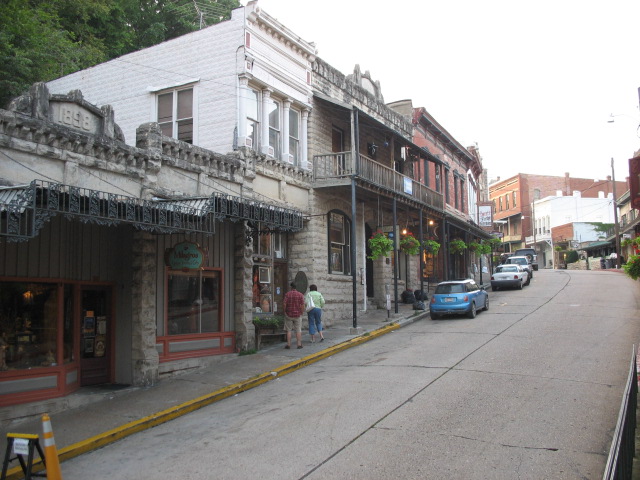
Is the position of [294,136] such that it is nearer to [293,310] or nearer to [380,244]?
[380,244]

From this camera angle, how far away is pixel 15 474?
711 centimetres

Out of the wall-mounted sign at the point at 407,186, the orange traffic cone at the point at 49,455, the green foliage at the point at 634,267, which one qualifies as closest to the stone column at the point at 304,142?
the wall-mounted sign at the point at 407,186

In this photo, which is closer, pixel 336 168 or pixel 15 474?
pixel 15 474

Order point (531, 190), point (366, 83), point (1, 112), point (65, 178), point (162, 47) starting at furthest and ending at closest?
point (531, 190)
point (366, 83)
point (162, 47)
point (65, 178)
point (1, 112)

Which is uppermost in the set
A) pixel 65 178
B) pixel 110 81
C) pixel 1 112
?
pixel 110 81

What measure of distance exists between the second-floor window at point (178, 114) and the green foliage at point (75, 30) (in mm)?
5358

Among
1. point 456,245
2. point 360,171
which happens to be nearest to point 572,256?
point 456,245

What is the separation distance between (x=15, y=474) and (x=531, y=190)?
7217 cm

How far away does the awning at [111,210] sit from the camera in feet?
26.3

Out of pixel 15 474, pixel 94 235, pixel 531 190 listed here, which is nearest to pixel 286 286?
pixel 94 235

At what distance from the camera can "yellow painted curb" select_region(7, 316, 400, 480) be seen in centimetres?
787

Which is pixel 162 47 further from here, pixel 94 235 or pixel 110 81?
pixel 94 235

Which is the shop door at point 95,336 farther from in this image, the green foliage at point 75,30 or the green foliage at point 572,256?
the green foliage at point 572,256

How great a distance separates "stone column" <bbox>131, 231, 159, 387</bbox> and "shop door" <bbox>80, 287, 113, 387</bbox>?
2.26ft
